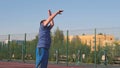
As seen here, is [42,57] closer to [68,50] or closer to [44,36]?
[44,36]

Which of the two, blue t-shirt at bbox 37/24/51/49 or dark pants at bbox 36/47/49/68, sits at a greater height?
blue t-shirt at bbox 37/24/51/49

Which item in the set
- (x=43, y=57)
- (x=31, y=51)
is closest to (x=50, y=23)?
(x=43, y=57)

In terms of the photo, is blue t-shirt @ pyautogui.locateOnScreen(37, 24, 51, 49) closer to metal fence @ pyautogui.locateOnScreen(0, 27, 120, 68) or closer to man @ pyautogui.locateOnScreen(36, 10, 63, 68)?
man @ pyautogui.locateOnScreen(36, 10, 63, 68)

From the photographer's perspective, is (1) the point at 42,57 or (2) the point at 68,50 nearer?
(1) the point at 42,57

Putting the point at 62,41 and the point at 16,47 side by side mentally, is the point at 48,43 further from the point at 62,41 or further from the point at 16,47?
the point at 16,47

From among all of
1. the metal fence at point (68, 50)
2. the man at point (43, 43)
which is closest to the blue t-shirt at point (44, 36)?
the man at point (43, 43)

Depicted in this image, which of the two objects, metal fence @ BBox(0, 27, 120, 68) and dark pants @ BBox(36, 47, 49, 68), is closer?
dark pants @ BBox(36, 47, 49, 68)

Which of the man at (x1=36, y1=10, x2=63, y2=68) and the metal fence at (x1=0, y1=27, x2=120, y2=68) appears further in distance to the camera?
Result: the metal fence at (x1=0, y1=27, x2=120, y2=68)

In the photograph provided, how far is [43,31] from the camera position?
240 inches

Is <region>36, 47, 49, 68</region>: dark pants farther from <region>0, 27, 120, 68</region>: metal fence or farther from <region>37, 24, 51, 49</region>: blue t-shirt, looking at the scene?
<region>0, 27, 120, 68</region>: metal fence

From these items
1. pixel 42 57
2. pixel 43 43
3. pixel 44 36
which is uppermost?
pixel 44 36

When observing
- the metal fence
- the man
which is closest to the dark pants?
the man

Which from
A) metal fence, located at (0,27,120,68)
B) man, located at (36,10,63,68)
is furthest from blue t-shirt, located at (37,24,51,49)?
metal fence, located at (0,27,120,68)

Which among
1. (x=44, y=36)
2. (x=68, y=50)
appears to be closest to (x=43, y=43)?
(x=44, y=36)
